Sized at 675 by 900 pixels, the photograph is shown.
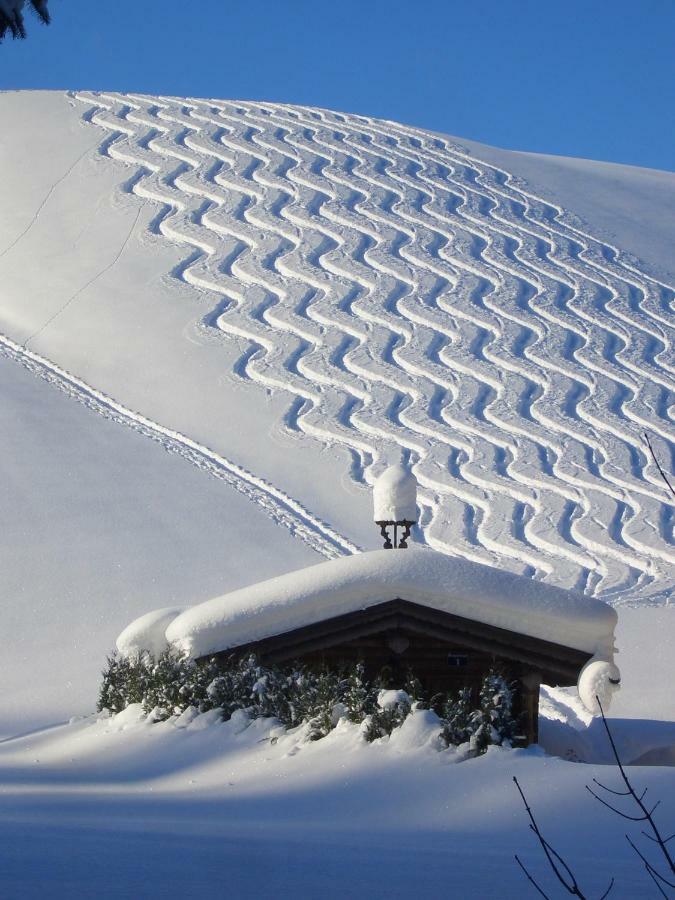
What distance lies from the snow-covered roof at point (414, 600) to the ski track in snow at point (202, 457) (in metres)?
5.67

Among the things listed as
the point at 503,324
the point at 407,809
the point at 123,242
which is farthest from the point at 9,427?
the point at 407,809

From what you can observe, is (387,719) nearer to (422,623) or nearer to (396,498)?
(422,623)

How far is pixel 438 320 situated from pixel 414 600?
10.9 meters

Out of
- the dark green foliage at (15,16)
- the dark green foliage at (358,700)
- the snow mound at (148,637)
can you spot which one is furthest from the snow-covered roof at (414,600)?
the dark green foliage at (15,16)

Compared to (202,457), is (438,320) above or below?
above

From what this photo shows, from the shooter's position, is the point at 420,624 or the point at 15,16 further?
the point at 420,624

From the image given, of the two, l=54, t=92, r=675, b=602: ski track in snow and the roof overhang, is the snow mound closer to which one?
the roof overhang

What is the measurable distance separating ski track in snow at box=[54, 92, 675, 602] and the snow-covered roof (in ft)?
18.2

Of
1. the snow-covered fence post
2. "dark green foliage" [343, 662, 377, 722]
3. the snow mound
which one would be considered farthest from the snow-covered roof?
the snow-covered fence post

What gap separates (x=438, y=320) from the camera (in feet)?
61.2

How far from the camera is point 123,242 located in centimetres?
2086

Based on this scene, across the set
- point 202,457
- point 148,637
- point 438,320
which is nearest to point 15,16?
point 148,637

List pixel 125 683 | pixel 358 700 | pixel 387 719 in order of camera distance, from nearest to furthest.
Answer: pixel 387 719 → pixel 358 700 → pixel 125 683

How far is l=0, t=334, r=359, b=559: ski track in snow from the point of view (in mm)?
14414
